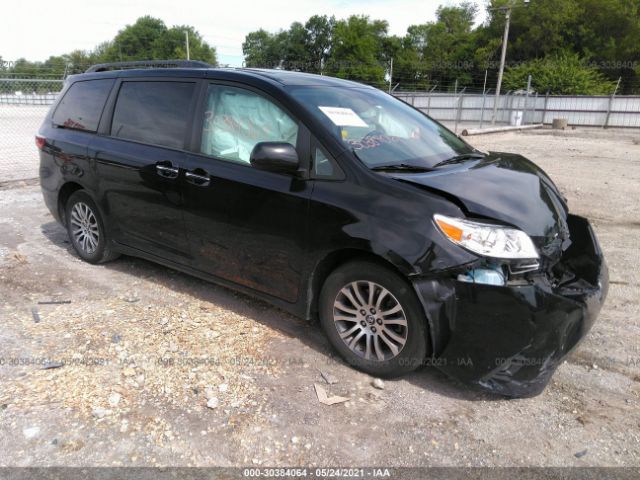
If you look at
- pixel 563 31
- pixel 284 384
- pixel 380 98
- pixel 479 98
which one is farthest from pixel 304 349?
pixel 563 31

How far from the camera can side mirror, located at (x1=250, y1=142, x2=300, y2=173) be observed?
3.01 m

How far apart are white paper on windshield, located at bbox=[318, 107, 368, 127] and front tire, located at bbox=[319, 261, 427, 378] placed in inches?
38.1

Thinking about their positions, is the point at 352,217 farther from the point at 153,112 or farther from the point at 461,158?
the point at 153,112

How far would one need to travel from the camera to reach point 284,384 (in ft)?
9.91

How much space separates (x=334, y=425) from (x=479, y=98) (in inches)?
1254

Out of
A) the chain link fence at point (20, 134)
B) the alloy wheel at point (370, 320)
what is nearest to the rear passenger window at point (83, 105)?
the alloy wheel at point (370, 320)

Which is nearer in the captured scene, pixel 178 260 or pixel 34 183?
pixel 178 260

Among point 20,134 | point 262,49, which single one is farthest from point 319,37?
point 20,134

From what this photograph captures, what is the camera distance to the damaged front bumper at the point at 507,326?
101 inches

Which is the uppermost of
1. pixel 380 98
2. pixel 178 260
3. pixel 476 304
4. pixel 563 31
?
pixel 563 31

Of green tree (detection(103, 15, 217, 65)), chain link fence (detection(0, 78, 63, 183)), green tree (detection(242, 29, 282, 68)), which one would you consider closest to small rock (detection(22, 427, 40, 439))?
chain link fence (detection(0, 78, 63, 183))

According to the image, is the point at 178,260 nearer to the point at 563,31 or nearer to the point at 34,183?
the point at 34,183

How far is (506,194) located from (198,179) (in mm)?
2122

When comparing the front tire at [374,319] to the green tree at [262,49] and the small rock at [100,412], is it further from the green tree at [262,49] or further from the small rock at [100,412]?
the green tree at [262,49]
